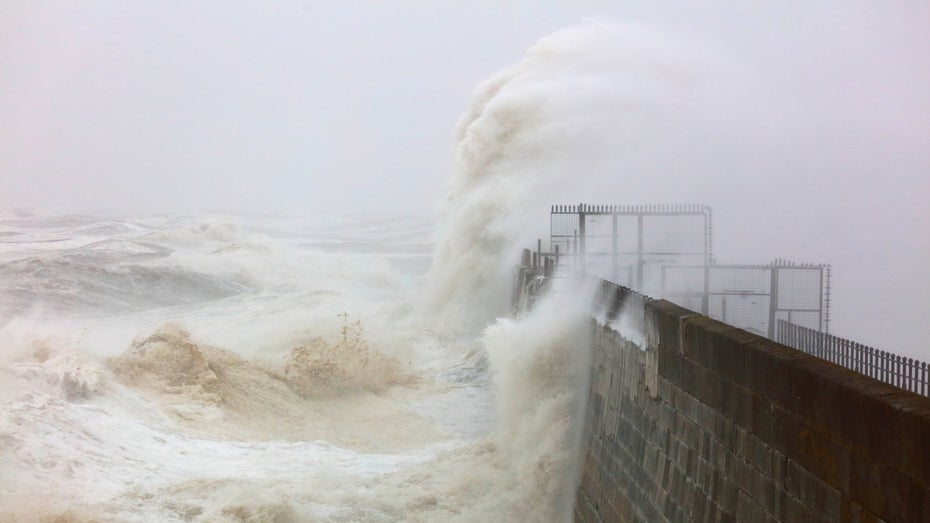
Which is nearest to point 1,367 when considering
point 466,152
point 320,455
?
point 320,455

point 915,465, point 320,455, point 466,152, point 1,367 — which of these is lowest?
point 320,455

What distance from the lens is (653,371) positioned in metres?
8.95

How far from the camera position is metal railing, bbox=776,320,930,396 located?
6.89m

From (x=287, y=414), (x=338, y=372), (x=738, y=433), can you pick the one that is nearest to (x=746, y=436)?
(x=738, y=433)

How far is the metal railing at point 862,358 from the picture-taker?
6.89m

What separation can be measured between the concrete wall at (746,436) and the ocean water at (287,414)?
2.80m

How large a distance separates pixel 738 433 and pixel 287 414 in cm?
1322

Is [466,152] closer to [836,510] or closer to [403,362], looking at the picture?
[403,362]

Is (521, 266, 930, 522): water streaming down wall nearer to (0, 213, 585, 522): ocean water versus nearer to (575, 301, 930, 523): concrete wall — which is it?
(575, 301, 930, 523): concrete wall

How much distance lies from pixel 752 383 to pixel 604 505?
4.12 meters

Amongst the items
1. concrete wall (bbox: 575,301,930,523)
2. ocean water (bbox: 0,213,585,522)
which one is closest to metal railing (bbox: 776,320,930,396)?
concrete wall (bbox: 575,301,930,523)

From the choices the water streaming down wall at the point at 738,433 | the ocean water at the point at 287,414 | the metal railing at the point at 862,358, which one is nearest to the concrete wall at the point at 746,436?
the water streaming down wall at the point at 738,433

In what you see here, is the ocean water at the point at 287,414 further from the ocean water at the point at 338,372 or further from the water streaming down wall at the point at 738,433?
the water streaming down wall at the point at 738,433

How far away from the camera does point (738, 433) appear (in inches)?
257
